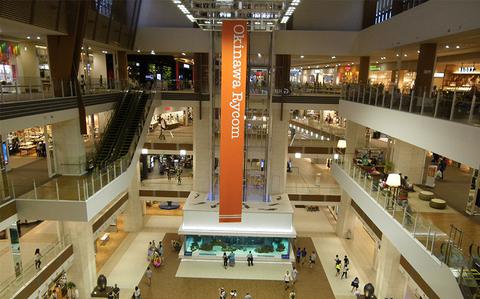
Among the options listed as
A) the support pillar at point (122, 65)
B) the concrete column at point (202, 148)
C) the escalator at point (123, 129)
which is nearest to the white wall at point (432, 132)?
the concrete column at point (202, 148)

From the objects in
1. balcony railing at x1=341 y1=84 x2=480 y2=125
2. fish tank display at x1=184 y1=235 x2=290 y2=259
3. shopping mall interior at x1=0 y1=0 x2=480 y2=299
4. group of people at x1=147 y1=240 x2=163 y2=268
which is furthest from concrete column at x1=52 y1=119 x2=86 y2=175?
balcony railing at x1=341 y1=84 x2=480 y2=125

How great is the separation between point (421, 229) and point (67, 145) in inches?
506

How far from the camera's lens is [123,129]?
16156mm

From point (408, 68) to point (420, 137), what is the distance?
14897 mm

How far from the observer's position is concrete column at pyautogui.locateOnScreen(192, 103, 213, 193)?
2017cm

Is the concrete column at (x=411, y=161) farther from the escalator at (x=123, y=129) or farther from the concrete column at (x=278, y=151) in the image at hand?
the escalator at (x=123, y=129)

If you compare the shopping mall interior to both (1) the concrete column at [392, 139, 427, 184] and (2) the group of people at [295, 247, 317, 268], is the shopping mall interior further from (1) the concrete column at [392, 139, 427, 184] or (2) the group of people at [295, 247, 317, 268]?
(2) the group of people at [295, 247, 317, 268]

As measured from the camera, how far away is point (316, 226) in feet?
73.9

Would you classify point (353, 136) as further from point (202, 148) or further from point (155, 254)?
point (155, 254)

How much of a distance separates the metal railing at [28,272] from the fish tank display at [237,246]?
20.2ft

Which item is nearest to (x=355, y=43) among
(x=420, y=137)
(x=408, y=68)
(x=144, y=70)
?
(x=408, y=68)

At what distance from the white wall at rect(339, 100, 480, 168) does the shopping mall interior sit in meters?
0.05

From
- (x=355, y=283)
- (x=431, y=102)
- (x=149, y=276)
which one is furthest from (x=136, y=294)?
(x=431, y=102)

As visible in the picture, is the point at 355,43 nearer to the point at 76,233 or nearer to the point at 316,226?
the point at 316,226
